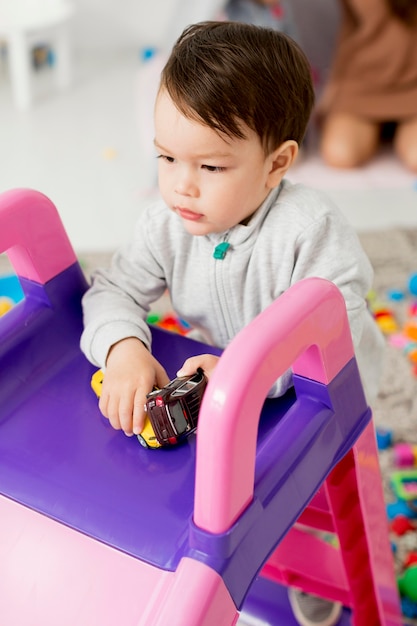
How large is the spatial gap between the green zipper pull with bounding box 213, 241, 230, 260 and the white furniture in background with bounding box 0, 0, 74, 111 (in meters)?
1.63

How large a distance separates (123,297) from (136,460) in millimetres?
210

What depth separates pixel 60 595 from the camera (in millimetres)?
577

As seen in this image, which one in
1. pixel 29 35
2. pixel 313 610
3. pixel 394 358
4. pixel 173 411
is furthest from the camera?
pixel 29 35

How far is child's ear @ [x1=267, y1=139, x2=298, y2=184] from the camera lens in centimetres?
71

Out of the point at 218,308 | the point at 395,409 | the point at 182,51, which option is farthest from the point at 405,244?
the point at 182,51

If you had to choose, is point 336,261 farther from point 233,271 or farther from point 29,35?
point 29,35

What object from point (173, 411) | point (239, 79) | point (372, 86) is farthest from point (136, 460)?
point (372, 86)

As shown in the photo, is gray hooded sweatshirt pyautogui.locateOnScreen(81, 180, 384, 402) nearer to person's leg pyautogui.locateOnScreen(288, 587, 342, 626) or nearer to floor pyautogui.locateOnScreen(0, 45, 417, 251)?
person's leg pyautogui.locateOnScreen(288, 587, 342, 626)

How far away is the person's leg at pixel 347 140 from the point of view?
1932 mm

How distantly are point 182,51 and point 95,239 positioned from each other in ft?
3.31

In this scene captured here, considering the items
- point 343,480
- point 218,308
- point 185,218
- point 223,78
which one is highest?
point 223,78

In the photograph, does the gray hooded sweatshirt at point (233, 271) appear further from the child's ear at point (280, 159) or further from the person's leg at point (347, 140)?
the person's leg at point (347, 140)

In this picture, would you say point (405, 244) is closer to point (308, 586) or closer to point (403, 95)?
point (403, 95)

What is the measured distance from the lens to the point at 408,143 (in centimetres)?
193
